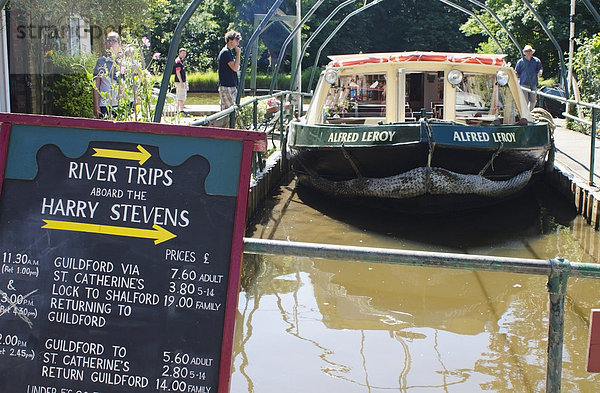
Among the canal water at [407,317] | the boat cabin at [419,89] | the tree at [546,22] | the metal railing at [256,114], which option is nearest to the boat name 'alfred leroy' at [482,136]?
the boat cabin at [419,89]

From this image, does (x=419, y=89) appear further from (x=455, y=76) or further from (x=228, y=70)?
(x=228, y=70)

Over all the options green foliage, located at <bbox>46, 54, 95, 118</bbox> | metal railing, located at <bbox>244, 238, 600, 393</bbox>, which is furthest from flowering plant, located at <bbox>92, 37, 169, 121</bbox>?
green foliage, located at <bbox>46, 54, 95, 118</bbox>

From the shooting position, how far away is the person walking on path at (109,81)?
709 cm

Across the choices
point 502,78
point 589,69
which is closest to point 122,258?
point 502,78

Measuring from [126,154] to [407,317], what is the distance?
146 inches

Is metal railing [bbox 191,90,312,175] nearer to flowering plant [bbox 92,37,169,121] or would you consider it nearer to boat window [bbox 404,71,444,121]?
flowering plant [bbox 92,37,169,121]

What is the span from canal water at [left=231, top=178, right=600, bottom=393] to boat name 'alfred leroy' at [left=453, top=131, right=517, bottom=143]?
3.45 ft

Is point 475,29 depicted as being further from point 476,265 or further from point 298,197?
point 476,265

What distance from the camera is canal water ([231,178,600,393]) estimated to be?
5000mm

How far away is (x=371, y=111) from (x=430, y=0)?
4595cm

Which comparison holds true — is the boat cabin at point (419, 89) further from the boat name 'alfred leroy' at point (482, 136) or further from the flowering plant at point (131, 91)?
the flowering plant at point (131, 91)

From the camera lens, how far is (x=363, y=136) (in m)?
9.76

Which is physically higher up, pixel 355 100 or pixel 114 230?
pixel 355 100

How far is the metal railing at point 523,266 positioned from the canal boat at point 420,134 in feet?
21.4
